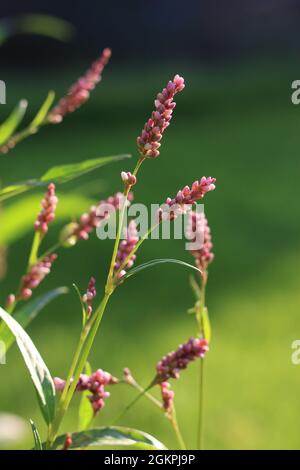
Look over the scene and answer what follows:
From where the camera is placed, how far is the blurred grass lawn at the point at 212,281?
7.71 ft

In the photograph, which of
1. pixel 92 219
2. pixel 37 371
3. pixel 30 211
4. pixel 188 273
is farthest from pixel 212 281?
pixel 37 371

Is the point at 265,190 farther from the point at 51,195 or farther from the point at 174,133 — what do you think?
the point at 51,195

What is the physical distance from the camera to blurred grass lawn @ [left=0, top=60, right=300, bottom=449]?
2350 millimetres

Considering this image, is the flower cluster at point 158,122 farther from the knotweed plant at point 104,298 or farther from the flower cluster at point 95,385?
the flower cluster at point 95,385

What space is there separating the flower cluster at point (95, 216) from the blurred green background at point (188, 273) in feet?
0.48

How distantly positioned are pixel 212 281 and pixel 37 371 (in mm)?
2767

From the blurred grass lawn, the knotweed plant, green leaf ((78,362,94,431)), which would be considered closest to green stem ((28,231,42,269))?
the knotweed plant

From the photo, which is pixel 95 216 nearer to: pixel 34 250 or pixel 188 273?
pixel 34 250

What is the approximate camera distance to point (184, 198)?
534mm

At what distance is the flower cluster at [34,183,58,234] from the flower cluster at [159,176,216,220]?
134mm

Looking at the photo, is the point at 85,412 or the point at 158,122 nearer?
the point at 158,122

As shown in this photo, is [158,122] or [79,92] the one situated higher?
[79,92]

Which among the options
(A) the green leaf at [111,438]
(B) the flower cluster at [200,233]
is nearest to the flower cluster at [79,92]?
(B) the flower cluster at [200,233]

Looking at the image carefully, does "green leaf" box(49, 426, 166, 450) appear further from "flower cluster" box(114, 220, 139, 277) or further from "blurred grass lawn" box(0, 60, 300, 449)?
"blurred grass lawn" box(0, 60, 300, 449)
